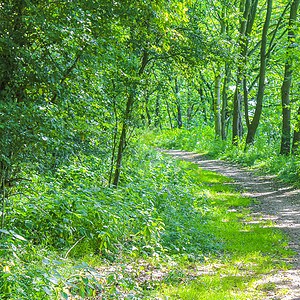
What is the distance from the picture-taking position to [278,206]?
9.30 m

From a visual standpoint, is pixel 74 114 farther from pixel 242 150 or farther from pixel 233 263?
pixel 242 150

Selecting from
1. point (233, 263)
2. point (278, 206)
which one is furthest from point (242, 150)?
point (233, 263)

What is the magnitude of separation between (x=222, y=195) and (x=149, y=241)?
529cm

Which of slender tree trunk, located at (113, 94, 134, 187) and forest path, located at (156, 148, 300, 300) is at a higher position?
slender tree trunk, located at (113, 94, 134, 187)

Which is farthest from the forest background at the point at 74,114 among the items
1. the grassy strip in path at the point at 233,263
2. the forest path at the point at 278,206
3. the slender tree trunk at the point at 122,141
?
the forest path at the point at 278,206

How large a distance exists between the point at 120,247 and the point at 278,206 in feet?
18.2

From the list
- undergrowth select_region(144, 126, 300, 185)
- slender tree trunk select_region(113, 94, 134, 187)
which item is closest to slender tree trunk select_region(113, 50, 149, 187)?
slender tree trunk select_region(113, 94, 134, 187)

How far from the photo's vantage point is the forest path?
5.04 m

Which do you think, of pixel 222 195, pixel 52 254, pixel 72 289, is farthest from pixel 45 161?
pixel 222 195

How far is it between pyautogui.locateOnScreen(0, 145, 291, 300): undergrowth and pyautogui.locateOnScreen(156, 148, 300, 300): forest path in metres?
0.30

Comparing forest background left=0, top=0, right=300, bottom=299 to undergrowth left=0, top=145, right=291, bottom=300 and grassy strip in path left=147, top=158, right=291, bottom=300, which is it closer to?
undergrowth left=0, top=145, right=291, bottom=300

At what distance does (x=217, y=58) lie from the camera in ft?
27.0

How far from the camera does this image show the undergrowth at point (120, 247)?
3.46 m

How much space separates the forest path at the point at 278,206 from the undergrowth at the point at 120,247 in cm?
30
